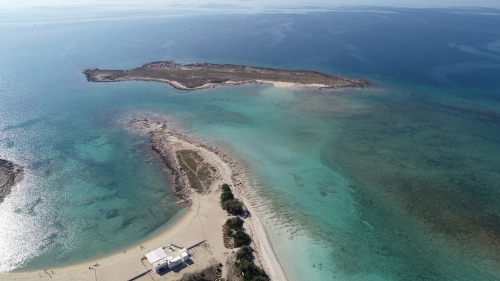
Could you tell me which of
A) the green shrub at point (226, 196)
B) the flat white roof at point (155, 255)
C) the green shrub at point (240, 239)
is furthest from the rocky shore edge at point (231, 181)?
the flat white roof at point (155, 255)

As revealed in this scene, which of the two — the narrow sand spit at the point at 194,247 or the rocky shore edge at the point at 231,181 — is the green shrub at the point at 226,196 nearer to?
the narrow sand spit at the point at 194,247

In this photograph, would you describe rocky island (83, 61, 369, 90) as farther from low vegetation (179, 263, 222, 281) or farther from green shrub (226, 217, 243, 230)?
low vegetation (179, 263, 222, 281)

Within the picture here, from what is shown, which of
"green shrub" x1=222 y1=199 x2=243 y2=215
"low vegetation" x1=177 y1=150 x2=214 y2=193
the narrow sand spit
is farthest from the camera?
"low vegetation" x1=177 y1=150 x2=214 y2=193

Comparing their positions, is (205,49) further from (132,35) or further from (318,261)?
(318,261)

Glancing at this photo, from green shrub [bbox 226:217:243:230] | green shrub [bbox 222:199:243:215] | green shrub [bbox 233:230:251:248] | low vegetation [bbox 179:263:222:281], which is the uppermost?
green shrub [bbox 222:199:243:215]

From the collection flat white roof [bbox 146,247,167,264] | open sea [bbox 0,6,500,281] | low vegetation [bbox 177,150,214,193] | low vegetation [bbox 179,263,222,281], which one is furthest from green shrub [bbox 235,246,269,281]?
low vegetation [bbox 177,150,214,193]

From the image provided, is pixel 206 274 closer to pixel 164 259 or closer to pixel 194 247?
pixel 194 247

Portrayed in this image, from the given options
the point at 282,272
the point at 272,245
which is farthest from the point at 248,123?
the point at 282,272
